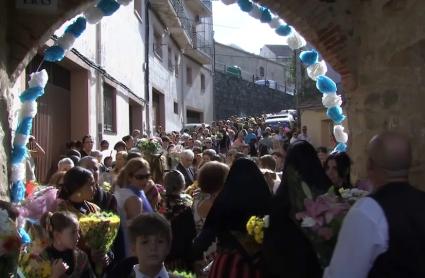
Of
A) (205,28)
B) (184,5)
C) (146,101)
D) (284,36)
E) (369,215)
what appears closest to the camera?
(369,215)

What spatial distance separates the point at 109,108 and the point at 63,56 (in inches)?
276

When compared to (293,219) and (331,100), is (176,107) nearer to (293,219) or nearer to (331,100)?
(331,100)

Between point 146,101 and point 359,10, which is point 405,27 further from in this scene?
point 146,101

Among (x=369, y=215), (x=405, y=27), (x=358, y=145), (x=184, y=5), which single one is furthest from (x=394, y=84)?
(x=184, y=5)

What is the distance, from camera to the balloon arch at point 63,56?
18.5 ft

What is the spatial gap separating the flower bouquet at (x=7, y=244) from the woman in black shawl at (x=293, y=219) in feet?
4.38

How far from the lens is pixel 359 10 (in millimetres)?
5652

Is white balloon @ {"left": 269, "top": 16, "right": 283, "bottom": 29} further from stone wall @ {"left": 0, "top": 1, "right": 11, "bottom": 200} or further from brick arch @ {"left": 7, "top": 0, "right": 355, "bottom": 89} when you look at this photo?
stone wall @ {"left": 0, "top": 1, "right": 11, "bottom": 200}

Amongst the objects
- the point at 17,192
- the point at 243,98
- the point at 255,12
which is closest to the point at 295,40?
the point at 255,12

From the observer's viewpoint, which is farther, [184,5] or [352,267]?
[184,5]

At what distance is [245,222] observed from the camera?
3688 mm

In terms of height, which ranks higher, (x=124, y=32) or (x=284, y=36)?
(x=124, y=32)

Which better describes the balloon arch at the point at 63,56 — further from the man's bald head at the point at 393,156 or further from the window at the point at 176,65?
the window at the point at 176,65

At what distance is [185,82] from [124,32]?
12923mm
